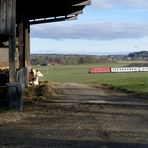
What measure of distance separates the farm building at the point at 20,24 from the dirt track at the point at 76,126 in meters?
1.20

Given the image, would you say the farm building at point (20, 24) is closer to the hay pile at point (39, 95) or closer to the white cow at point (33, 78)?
the hay pile at point (39, 95)

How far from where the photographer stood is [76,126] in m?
14.8

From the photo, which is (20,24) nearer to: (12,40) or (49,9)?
(49,9)

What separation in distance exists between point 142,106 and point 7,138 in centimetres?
983

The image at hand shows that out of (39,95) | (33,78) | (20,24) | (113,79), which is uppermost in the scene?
(20,24)

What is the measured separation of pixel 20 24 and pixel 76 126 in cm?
1358

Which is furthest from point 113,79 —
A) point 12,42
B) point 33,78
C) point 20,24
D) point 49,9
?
point 12,42

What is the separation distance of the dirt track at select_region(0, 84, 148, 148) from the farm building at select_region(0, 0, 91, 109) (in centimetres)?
120

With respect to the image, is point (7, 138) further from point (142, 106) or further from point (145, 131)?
point (142, 106)

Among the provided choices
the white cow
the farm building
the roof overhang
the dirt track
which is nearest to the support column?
the farm building

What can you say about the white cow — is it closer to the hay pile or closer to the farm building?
the farm building

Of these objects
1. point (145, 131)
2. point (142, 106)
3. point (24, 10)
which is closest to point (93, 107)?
point (142, 106)

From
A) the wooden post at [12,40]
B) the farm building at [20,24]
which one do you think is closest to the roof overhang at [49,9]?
the farm building at [20,24]

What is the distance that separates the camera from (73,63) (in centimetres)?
13812
